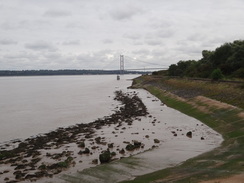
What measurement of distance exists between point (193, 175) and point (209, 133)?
14.2 metres

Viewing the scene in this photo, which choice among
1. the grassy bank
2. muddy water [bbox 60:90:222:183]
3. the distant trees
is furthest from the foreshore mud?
the distant trees

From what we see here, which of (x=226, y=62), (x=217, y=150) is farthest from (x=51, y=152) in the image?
(x=226, y=62)

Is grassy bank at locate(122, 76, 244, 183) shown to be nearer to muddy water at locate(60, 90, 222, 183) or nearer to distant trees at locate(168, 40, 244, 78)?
muddy water at locate(60, 90, 222, 183)

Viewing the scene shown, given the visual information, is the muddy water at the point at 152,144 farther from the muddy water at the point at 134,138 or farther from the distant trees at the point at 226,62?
the distant trees at the point at 226,62

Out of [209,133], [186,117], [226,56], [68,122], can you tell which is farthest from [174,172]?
[226,56]

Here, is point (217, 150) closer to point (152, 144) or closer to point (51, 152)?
point (152, 144)

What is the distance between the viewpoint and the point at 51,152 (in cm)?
2583

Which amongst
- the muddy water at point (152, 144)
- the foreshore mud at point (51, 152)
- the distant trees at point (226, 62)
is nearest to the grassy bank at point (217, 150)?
the muddy water at point (152, 144)

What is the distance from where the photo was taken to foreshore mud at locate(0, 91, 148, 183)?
20.2 meters

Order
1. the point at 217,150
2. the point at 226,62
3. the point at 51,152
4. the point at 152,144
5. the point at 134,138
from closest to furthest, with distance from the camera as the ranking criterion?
1. the point at 217,150
2. the point at 51,152
3. the point at 152,144
4. the point at 134,138
5. the point at 226,62

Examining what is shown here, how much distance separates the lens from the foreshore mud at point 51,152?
797 inches

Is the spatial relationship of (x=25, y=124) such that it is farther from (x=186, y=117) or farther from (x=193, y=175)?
(x=193, y=175)

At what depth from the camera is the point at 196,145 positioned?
25312 millimetres

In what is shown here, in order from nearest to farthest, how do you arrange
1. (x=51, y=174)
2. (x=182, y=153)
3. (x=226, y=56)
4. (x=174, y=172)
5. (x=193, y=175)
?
(x=193, y=175) < (x=174, y=172) < (x=51, y=174) < (x=182, y=153) < (x=226, y=56)
